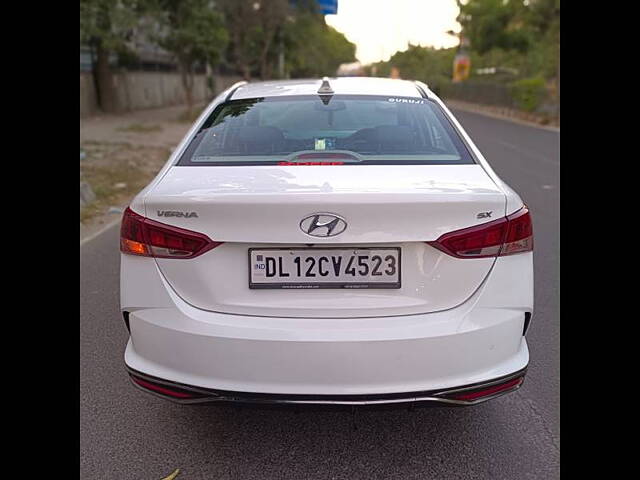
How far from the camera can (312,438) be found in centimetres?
301

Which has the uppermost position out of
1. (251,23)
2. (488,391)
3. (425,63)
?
(425,63)

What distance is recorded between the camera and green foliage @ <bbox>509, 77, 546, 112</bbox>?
30.6m

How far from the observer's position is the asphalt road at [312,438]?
2.78m

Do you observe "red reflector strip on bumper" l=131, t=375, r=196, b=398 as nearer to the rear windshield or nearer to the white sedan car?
the white sedan car

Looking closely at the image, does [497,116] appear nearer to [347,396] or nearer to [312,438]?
[312,438]

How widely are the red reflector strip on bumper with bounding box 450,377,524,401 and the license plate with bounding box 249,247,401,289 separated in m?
0.49

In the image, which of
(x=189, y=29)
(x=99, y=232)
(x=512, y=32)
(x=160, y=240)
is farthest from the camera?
(x=512, y=32)

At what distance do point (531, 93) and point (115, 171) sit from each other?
2438 centimetres

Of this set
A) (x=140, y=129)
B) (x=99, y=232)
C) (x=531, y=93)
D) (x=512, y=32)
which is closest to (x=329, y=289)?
(x=99, y=232)

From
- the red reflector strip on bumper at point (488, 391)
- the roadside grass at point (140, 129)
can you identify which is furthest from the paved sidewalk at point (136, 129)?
the red reflector strip on bumper at point (488, 391)

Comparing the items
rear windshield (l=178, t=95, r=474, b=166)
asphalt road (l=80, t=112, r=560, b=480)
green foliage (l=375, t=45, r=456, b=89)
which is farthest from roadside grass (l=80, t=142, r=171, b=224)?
green foliage (l=375, t=45, r=456, b=89)

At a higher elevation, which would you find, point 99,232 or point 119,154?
point 119,154
